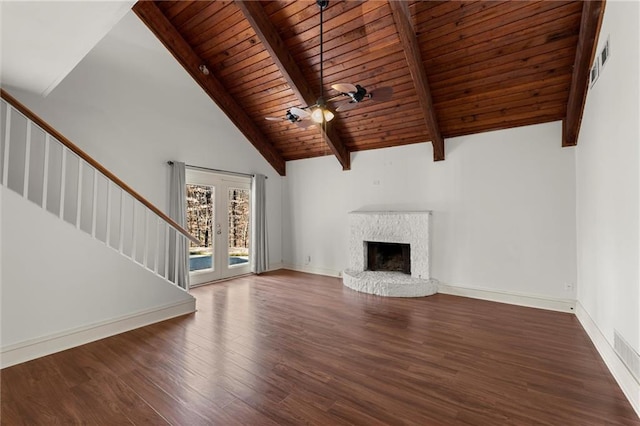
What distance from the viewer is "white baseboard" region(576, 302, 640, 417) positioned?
2.09 metres

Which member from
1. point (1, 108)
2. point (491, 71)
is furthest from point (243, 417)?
point (491, 71)

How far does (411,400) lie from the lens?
7.09 ft

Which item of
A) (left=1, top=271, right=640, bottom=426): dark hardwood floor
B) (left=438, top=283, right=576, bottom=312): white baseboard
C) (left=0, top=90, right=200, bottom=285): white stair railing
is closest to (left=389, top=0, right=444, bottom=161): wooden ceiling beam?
(left=438, top=283, right=576, bottom=312): white baseboard

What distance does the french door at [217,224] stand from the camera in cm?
569

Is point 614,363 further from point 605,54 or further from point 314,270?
point 314,270

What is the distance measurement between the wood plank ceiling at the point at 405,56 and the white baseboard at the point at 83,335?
3746 mm

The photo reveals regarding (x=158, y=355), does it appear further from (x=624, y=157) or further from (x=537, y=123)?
(x=537, y=123)

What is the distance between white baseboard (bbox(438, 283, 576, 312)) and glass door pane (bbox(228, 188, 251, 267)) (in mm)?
4143

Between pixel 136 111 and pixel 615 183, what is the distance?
6102 millimetres

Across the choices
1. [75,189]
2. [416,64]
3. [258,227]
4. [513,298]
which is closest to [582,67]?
[416,64]

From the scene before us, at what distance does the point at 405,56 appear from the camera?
3879 mm

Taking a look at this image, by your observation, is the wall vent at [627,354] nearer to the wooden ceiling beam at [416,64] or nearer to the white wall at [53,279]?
the wooden ceiling beam at [416,64]

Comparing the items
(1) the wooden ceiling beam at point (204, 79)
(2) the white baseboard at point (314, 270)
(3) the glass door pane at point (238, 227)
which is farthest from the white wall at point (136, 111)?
(2) the white baseboard at point (314, 270)

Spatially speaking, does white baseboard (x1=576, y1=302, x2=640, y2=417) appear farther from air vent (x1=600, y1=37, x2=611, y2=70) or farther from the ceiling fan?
the ceiling fan
